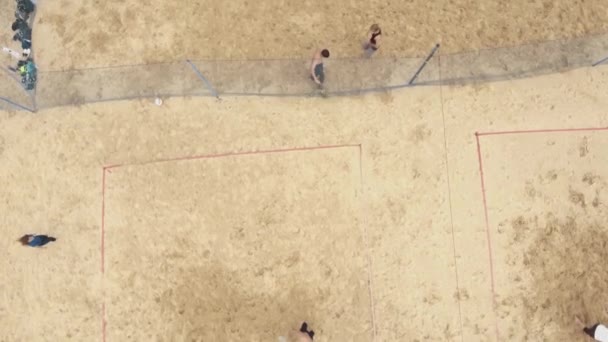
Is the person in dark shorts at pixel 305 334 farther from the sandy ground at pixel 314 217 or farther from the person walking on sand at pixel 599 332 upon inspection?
the person walking on sand at pixel 599 332

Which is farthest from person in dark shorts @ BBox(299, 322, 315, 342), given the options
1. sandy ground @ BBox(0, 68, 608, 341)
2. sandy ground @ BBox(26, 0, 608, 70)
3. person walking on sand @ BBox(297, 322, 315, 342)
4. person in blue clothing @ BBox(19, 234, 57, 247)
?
sandy ground @ BBox(26, 0, 608, 70)

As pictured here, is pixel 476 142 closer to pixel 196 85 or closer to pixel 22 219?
pixel 196 85

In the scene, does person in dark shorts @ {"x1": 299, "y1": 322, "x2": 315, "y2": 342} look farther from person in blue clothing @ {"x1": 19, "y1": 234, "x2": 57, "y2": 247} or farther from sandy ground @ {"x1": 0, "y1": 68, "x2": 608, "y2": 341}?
person in blue clothing @ {"x1": 19, "y1": 234, "x2": 57, "y2": 247}

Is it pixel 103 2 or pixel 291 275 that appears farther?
pixel 103 2

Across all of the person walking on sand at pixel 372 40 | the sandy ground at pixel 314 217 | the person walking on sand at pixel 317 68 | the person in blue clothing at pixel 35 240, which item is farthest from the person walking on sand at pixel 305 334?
the person walking on sand at pixel 372 40

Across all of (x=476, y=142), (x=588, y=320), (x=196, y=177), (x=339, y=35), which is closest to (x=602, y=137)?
(x=476, y=142)

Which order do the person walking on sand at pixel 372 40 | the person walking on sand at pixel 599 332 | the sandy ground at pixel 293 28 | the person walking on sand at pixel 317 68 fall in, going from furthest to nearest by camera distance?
the sandy ground at pixel 293 28 → the person walking on sand at pixel 317 68 → the person walking on sand at pixel 372 40 → the person walking on sand at pixel 599 332
